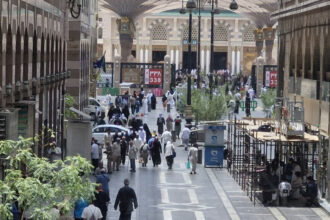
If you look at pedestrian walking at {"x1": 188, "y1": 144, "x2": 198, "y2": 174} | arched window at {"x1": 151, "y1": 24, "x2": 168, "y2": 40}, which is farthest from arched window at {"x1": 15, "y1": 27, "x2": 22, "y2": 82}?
arched window at {"x1": 151, "y1": 24, "x2": 168, "y2": 40}

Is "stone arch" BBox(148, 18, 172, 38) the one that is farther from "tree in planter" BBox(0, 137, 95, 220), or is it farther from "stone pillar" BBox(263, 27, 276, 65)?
"tree in planter" BBox(0, 137, 95, 220)

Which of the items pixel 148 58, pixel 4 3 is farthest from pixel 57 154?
pixel 148 58

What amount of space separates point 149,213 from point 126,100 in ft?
→ 113

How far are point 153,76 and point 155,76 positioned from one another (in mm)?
156

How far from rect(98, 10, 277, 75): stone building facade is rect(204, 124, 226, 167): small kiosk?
225 ft

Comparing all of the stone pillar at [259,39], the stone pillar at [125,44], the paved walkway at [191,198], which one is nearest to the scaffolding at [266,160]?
the paved walkway at [191,198]

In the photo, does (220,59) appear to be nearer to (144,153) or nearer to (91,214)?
(144,153)

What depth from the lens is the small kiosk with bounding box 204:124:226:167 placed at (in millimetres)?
36625

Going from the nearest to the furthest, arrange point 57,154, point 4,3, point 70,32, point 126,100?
point 4,3 → point 57,154 → point 70,32 → point 126,100

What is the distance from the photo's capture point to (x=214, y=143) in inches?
1448

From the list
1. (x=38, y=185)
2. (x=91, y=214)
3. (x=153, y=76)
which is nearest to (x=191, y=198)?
(x=91, y=214)

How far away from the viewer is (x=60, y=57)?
1549 inches

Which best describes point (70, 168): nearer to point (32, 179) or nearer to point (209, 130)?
point (32, 179)

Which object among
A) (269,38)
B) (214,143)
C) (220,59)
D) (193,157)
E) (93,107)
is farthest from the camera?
(220,59)
